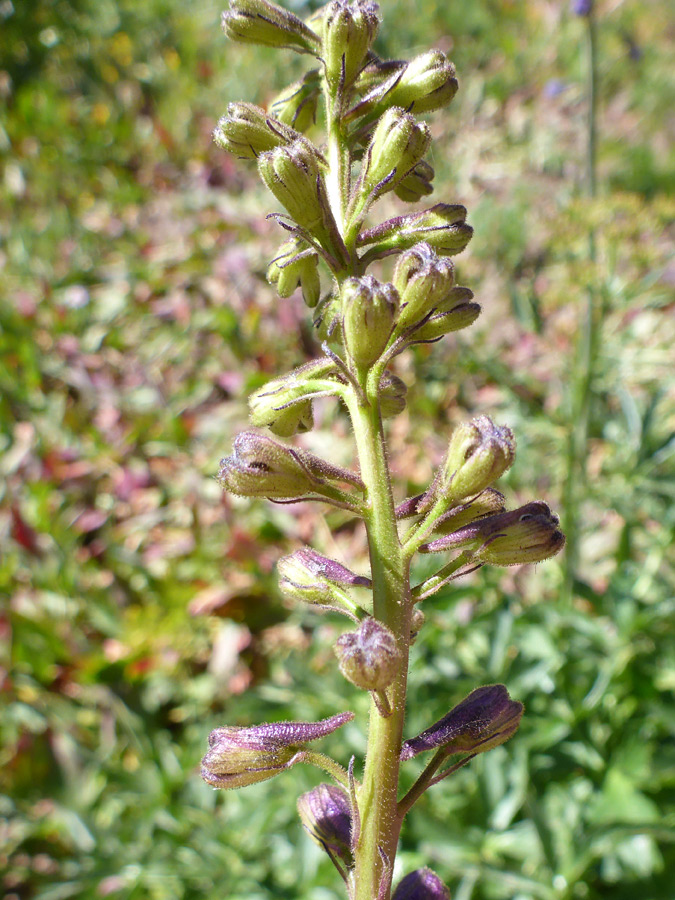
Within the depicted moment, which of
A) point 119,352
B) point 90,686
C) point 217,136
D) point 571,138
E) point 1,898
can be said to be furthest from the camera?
point 571,138

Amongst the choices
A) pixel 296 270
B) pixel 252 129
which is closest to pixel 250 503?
pixel 296 270

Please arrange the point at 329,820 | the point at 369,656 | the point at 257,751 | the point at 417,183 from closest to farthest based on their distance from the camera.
Answer: the point at 369,656
the point at 257,751
the point at 329,820
the point at 417,183

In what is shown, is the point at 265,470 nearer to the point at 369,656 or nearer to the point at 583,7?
the point at 369,656

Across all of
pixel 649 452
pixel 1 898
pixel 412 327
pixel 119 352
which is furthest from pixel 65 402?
pixel 412 327

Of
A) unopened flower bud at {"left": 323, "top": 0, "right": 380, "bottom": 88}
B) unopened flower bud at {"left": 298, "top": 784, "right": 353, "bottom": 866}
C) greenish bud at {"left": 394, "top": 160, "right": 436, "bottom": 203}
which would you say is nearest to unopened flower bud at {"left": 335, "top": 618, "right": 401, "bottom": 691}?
unopened flower bud at {"left": 298, "top": 784, "right": 353, "bottom": 866}

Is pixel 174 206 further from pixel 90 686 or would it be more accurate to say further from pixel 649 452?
pixel 649 452

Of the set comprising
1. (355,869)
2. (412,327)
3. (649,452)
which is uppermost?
(412,327)

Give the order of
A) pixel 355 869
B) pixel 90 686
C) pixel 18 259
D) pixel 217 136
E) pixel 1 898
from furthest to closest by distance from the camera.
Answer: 1. pixel 18 259
2. pixel 90 686
3. pixel 1 898
4. pixel 217 136
5. pixel 355 869
